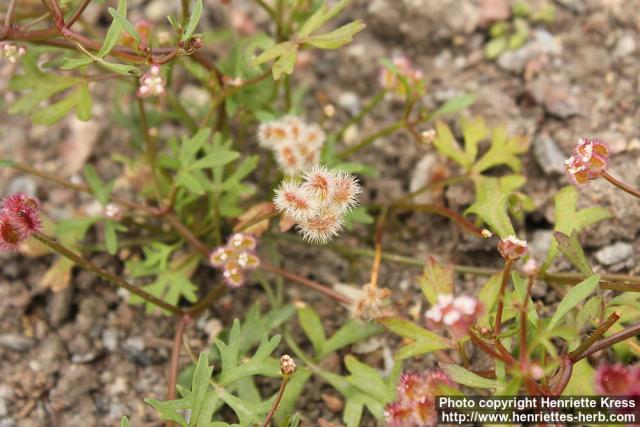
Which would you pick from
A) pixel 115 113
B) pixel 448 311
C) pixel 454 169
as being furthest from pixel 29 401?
pixel 454 169

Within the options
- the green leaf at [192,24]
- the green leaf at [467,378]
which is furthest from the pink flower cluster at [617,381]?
the green leaf at [192,24]

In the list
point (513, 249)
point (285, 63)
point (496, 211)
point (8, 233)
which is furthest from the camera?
point (496, 211)

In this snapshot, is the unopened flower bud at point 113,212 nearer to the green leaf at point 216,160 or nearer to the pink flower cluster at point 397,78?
the green leaf at point 216,160

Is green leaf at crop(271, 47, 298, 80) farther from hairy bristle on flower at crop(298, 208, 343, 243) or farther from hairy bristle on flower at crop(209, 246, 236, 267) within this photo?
hairy bristle on flower at crop(209, 246, 236, 267)

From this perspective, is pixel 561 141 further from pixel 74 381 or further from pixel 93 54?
pixel 74 381

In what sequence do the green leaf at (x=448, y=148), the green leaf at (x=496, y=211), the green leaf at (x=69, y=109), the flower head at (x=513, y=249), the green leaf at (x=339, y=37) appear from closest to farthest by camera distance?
1. the flower head at (x=513, y=249)
2. the green leaf at (x=339, y=37)
3. the green leaf at (x=496, y=211)
4. the green leaf at (x=69, y=109)
5. the green leaf at (x=448, y=148)

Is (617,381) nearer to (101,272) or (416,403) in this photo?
(416,403)

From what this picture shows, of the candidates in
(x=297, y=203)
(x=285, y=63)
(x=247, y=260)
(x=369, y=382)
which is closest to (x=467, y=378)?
(x=369, y=382)
